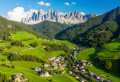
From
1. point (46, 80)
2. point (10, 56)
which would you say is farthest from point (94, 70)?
point (10, 56)

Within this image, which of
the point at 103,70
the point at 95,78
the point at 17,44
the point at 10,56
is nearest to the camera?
the point at 95,78

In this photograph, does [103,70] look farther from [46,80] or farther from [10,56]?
[10,56]

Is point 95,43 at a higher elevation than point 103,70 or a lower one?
higher

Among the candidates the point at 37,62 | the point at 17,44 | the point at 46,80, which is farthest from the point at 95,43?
the point at 46,80

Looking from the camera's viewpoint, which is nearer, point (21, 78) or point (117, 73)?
point (21, 78)

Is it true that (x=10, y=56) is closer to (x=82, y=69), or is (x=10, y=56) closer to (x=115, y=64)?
(x=82, y=69)

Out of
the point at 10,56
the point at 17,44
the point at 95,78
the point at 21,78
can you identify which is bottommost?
the point at 95,78

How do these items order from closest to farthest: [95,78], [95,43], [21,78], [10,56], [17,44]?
[21,78] → [95,78] → [10,56] → [17,44] → [95,43]

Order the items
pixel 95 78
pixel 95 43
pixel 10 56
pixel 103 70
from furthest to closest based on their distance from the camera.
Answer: pixel 95 43 → pixel 10 56 → pixel 103 70 → pixel 95 78

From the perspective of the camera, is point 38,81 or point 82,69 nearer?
point 38,81

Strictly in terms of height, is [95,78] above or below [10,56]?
below
